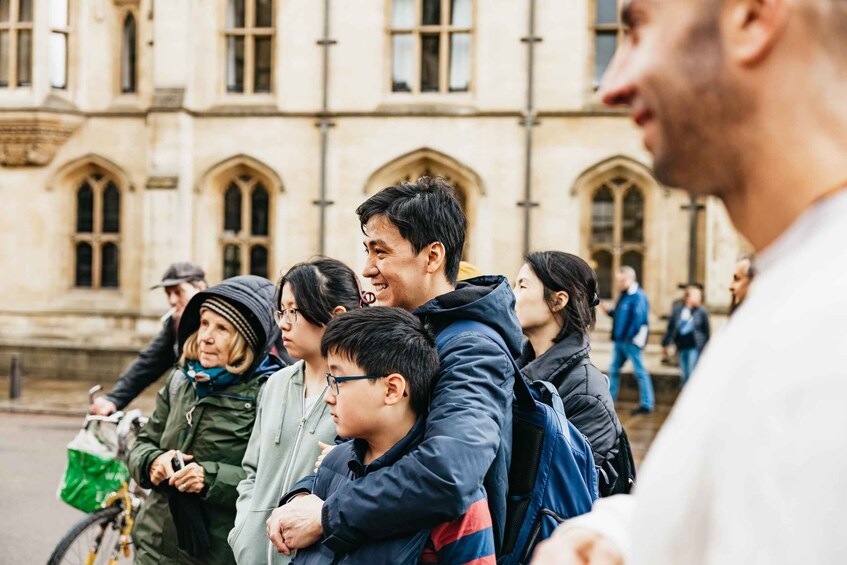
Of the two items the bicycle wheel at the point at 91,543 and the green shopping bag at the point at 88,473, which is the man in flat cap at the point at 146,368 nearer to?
the green shopping bag at the point at 88,473

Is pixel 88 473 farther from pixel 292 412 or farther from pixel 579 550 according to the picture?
pixel 579 550

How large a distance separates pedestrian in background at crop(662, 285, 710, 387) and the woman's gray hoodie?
9.59 metres

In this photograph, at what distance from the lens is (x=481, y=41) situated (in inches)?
→ 559

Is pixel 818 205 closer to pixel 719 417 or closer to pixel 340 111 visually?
pixel 719 417

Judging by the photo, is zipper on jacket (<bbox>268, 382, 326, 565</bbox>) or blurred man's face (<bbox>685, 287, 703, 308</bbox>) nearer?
zipper on jacket (<bbox>268, 382, 326, 565</bbox>)

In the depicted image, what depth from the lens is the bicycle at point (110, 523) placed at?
14.0ft

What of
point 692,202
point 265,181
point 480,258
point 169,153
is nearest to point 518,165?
point 480,258

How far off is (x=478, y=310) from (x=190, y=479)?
1264mm

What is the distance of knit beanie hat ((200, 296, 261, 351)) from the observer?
3.30 m

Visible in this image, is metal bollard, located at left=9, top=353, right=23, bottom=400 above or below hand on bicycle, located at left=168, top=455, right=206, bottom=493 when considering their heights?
below

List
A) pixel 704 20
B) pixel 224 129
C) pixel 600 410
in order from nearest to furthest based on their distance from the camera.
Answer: pixel 704 20 → pixel 600 410 → pixel 224 129

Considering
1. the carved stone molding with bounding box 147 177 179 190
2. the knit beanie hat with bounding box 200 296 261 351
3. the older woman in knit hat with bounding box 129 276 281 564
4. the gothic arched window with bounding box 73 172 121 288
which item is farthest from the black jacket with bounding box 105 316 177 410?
the gothic arched window with bounding box 73 172 121 288

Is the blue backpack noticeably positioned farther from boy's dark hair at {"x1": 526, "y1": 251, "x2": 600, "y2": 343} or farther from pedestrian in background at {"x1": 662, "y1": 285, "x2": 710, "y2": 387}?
pedestrian in background at {"x1": 662, "y1": 285, "x2": 710, "y2": 387}

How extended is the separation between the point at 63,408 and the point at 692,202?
8555mm
